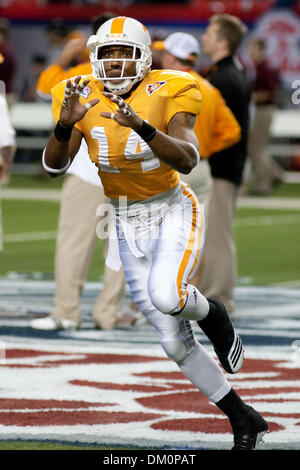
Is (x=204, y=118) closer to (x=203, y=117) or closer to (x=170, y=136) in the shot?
(x=203, y=117)

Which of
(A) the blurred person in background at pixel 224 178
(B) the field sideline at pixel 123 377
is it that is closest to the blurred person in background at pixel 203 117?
(A) the blurred person in background at pixel 224 178

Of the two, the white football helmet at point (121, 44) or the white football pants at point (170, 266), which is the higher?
the white football helmet at point (121, 44)

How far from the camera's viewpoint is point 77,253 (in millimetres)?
7852

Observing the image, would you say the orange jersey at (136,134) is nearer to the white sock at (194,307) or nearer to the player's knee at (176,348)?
the white sock at (194,307)

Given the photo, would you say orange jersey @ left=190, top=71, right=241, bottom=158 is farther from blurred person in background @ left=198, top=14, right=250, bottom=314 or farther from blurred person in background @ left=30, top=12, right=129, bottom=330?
blurred person in background @ left=30, top=12, right=129, bottom=330

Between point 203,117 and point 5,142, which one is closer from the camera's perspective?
point 5,142

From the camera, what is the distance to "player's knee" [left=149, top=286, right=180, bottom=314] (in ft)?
16.0

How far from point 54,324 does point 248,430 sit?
3126mm

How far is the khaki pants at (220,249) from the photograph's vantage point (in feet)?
27.9

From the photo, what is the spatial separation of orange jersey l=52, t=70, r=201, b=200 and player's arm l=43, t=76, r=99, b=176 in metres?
0.09

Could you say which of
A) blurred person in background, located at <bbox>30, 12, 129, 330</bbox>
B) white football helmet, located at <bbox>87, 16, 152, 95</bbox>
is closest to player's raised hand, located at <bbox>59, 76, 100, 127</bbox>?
white football helmet, located at <bbox>87, 16, 152, 95</bbox>

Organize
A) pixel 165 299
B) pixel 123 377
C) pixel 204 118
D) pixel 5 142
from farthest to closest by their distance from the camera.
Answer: pixel 204 118 < pixel 5 142 < pixel 123 377 < pixel 165 299

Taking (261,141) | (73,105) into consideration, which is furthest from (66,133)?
(261,141)
